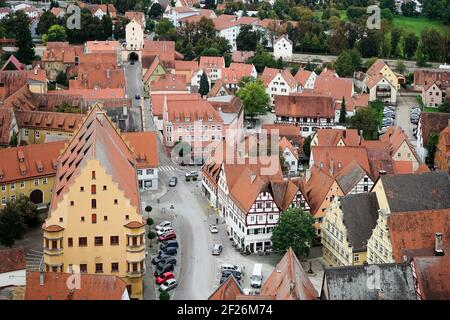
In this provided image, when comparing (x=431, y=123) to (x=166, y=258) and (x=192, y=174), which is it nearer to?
(x=192, y=174)

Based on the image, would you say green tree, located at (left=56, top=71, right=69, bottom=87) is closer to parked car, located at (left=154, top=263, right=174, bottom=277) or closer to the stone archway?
the stone archway

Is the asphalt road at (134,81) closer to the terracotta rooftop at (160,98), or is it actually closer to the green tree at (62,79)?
the terracotta rooftop at (160,98)

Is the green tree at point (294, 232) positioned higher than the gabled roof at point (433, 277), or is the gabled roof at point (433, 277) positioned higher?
the gabled roof at point (433, 277)

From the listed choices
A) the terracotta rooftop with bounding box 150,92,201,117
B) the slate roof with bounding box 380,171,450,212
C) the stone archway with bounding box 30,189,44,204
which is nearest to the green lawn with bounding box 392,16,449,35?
the terracotta rooftop with bounding box 150,92,201,117

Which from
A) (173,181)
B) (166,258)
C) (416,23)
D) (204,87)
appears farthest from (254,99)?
(416,23)

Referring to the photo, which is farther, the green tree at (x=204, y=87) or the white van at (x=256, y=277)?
the green tree at (x=204, y=87)

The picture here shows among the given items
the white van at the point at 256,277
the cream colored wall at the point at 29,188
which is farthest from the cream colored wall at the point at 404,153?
the cream colored wall at the point at 29,188
